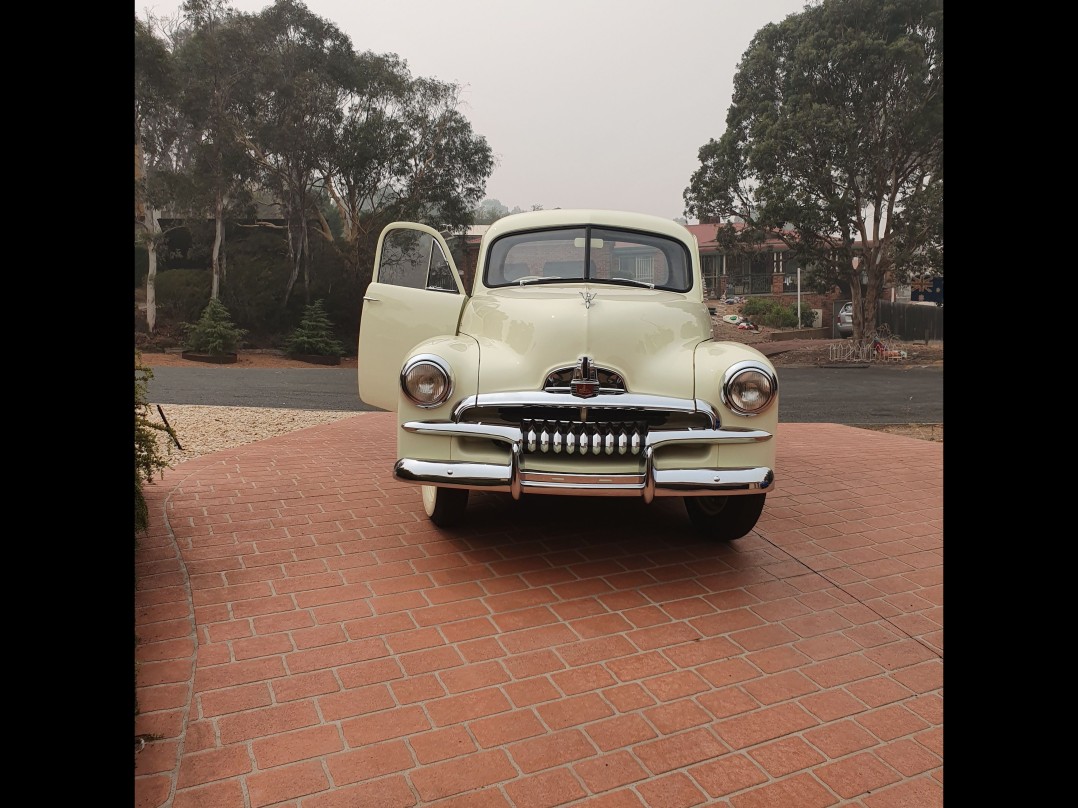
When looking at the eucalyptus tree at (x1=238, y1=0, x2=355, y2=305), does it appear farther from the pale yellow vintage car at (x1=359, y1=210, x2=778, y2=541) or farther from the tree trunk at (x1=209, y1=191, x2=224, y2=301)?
the pale yellow vintage car at (x1=359, y1=210, x2=778, y2=541)

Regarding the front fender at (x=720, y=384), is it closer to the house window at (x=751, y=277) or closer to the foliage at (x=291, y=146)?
the foliage at (x=291, y=146)

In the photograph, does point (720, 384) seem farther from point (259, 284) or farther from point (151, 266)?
point (151, 266)

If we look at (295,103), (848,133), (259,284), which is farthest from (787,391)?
(295,103)

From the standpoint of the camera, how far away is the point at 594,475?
349 centimetres

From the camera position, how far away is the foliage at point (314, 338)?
2025 cm

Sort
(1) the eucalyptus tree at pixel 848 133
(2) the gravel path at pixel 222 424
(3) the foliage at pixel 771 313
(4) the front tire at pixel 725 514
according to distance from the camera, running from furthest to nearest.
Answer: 1. (3) the foliage at pixel 771 313
2. (1) the eucalyptus tree at pixel 848 133
3. (2) the gravel path at pixel 222 424
4. (4) the front tire at pixel 725 514

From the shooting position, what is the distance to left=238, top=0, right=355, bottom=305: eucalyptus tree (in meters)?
21.3

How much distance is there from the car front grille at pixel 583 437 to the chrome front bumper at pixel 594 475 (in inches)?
2.0

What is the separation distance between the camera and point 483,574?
146 inches

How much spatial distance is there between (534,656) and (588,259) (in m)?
2.72

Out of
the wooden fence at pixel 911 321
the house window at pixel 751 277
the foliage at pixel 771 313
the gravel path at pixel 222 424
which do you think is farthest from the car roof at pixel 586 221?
the house window at pixel 751 277
